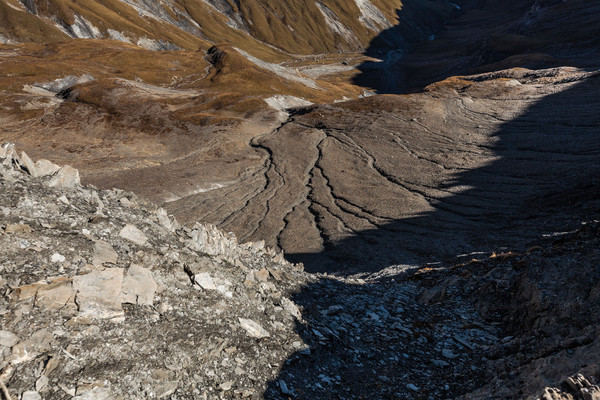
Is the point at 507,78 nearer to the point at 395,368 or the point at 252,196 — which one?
the point at 252,196

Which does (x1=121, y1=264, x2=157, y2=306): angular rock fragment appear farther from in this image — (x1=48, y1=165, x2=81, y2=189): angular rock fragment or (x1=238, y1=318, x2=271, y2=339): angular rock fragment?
(x1=48, y1=165, x2=81, y2=189): angular rock fragment

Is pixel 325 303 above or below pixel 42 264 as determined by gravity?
below

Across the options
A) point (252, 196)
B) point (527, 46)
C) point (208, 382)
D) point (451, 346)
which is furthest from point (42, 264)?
point (527, 46)

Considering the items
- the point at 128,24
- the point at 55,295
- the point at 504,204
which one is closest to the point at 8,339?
the point at 55,295

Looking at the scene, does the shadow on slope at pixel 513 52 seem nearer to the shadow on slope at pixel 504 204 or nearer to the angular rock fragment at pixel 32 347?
the shadow on slope at pixel 504 204

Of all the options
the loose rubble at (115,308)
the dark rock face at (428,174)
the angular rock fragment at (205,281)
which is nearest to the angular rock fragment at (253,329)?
the loose rubble at (115,308)
